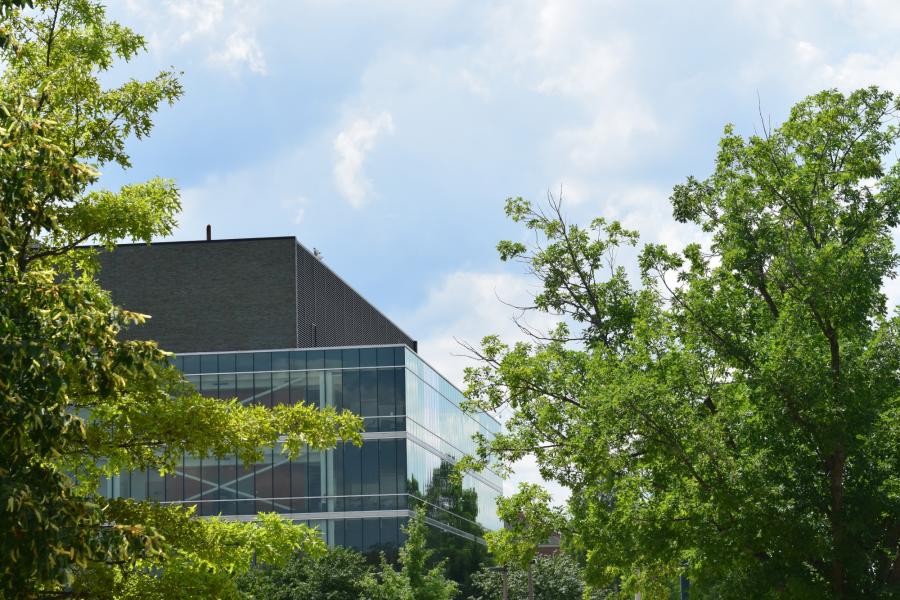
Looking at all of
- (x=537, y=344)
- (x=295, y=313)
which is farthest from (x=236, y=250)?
(x=537, y=344)

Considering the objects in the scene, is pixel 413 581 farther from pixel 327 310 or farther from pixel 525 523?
pixel 327 310

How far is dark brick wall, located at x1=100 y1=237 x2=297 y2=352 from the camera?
6625 cm

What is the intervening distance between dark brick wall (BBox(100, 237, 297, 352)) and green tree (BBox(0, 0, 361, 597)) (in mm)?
48691

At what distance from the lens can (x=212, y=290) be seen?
6744cm

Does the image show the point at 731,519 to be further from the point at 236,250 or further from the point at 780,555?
the point at 236,250

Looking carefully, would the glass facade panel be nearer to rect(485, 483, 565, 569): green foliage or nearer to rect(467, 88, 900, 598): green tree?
rect(485, 483, 565, 569): green foliage

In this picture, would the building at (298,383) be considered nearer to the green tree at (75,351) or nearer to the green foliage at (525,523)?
the green foliage at (525,523)

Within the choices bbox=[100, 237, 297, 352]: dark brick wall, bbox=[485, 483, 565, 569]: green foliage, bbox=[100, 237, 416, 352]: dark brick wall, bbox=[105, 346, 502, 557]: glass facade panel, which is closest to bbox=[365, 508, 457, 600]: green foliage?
bbox=[105, 346, 502, 557]: glass facade panel

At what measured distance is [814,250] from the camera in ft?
68.5

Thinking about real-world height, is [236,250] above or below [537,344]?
above

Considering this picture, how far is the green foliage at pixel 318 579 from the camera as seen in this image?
155ft

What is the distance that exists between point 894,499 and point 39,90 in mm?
14564

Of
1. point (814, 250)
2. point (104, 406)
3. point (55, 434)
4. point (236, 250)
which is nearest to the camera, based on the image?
point (55, 434)

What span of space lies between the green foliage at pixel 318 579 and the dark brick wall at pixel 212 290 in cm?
1800
